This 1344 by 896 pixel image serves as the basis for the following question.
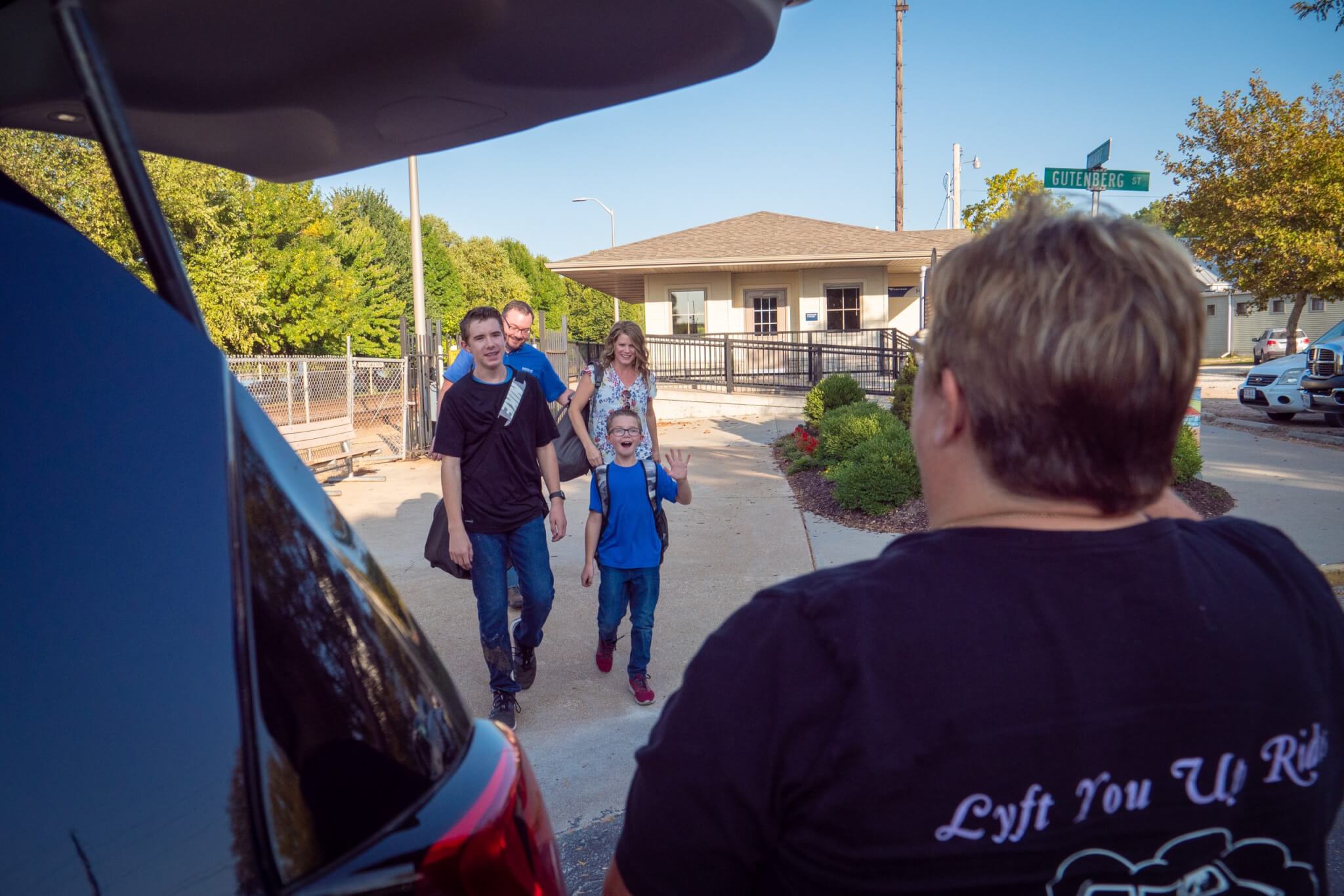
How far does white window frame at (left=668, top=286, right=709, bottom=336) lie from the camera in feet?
78.8

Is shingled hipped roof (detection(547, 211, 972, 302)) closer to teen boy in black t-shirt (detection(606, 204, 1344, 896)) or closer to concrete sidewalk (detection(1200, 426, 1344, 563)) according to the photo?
concrete sidewalk (detection(1200, 426, 1344, 563))

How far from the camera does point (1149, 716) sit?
938mm

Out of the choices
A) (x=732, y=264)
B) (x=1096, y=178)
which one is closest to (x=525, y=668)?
(x=1096, y=178)

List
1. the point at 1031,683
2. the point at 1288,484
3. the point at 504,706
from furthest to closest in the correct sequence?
1. the point at 1288,484
2. the point at 504,706
3. the point at 1031,683

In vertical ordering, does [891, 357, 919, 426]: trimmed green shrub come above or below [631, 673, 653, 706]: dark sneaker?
above

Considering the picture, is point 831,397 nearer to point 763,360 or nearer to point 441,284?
point 763,360

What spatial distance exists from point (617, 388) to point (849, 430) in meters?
5.36

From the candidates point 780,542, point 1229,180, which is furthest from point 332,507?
point 1229,180

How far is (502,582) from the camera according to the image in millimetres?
4398

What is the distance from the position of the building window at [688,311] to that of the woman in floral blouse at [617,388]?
1836cm

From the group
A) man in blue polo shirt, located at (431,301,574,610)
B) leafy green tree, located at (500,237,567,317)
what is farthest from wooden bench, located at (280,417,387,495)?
leafy green tree, located at (500,237,567,317)

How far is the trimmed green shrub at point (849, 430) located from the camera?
1047cm

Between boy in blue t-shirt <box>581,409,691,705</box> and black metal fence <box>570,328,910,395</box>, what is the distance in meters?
16.4

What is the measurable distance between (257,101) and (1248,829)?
86.3 inches
